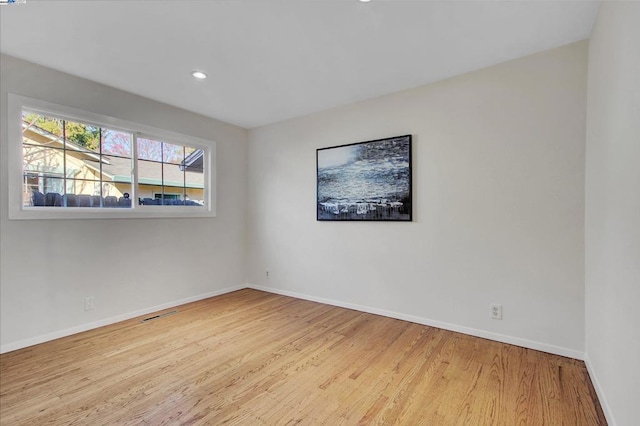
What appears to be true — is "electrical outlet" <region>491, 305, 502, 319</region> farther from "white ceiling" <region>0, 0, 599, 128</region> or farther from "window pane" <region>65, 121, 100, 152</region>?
"window pane" <region>65, 121, 100, 152</region>

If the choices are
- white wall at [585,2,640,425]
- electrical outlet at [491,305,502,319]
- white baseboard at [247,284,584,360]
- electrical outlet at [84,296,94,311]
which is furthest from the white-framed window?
white wall at [585,2,640,425]

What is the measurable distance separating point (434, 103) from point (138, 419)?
353 cm

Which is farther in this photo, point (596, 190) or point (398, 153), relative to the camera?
point (398, 153)

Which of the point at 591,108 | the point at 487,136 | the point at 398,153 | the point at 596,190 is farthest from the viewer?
the point at 398,153

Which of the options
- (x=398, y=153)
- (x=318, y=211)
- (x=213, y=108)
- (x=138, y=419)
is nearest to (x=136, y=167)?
(x=213, y=108)

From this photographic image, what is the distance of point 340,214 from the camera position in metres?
3.73

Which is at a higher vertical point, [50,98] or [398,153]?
[50,98]

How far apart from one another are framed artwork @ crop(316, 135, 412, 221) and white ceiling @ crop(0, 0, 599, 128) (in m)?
0.69

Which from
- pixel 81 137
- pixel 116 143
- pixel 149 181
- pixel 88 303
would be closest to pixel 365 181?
pixel 149 181

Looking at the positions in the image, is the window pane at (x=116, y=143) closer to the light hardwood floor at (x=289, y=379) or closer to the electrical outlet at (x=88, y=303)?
the electrical outlet at (x=88, y=303)

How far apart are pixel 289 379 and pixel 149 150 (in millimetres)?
3143

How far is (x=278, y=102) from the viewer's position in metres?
3.64

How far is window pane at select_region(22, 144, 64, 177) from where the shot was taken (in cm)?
269

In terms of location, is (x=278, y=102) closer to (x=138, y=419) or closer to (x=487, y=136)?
(x=487, y=136)
